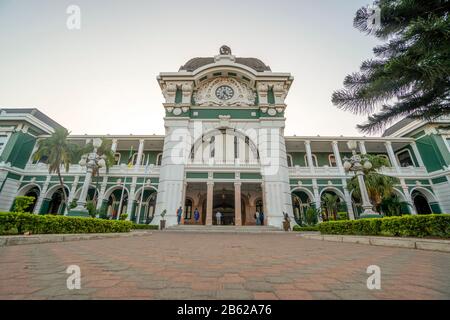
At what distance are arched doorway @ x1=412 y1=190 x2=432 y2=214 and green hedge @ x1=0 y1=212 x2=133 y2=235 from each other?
2892 cm

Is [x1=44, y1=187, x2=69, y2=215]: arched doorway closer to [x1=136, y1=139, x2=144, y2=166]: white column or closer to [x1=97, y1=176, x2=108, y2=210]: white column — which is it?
[x1=97, y1=176, x2=108, y2=210]: white column

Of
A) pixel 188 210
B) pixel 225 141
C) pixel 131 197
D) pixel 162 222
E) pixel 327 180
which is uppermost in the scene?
pixel 225 141

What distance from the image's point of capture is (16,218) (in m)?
5.65

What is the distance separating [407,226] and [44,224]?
11260mm

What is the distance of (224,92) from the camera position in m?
23.0

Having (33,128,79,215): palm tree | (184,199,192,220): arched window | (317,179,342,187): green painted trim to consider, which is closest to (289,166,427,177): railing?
(317,179,342,187): green painted trim

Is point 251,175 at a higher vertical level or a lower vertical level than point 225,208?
higher

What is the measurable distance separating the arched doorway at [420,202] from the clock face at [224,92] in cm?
2250

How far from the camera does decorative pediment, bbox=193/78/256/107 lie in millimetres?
22266

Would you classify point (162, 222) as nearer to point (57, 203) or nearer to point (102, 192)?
point (102, 192)

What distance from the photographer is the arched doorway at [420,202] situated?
69.0 ft

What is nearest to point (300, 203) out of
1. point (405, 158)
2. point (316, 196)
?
point (316, 196)

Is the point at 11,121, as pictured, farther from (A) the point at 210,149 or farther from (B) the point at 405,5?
(B) the point at 405,5
